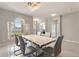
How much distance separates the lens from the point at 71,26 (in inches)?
280

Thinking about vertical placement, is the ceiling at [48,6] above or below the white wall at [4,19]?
above

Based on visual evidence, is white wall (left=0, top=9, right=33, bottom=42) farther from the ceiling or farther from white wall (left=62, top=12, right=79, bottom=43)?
white wall (left=62, top=12, right=79, bottom=43)

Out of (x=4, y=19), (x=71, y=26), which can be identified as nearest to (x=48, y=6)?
(x=71, y=26)

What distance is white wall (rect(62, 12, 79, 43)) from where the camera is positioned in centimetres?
667

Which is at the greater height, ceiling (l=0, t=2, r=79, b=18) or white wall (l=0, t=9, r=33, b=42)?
ceiling (l=0, t=2, r=79, b=18)

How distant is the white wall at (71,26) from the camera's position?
21.9ft

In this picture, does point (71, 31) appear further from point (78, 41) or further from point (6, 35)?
point (6, 35)

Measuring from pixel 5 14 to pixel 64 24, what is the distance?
501cm

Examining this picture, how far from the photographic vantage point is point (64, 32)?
25.7 ft

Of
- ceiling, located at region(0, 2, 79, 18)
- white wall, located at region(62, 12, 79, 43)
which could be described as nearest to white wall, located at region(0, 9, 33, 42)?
ceiling, located at region(0, 2, 79, 18)

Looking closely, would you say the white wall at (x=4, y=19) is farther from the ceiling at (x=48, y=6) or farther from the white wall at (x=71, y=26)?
the white wall at (x=71, y=26)

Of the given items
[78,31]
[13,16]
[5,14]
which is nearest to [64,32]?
[78,31]

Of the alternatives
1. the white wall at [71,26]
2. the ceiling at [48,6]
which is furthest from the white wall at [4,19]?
the white wall at [71,26]

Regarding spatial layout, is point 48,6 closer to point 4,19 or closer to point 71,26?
point 71,26
